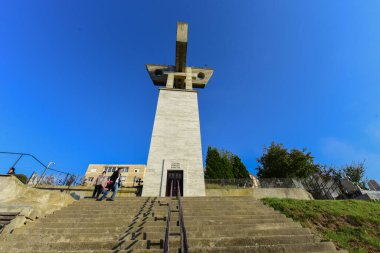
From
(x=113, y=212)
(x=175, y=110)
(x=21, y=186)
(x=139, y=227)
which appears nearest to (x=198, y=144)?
(x=175, y=110)

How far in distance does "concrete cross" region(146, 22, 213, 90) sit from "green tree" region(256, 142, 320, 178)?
11.7 m

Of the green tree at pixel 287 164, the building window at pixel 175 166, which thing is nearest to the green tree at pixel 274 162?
the green tree at pixel 287 164

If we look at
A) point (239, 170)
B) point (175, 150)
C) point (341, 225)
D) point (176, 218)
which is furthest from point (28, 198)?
point (239, 170)

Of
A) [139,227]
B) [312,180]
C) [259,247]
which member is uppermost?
[312,180]

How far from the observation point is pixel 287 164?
1980cm

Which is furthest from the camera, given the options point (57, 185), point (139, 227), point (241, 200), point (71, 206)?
point (57, 185)

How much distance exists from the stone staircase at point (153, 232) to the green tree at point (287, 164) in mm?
15065

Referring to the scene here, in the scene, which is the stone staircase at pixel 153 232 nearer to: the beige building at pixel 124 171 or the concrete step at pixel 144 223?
the concrete step at pixel 144 223

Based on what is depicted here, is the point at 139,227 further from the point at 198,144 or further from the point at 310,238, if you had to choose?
the point at 198,144

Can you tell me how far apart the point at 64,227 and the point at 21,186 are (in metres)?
2.72

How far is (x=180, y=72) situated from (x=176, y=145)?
10144mm

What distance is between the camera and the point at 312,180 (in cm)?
1622

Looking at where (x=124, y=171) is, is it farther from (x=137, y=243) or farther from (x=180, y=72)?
(x=137, y=243)

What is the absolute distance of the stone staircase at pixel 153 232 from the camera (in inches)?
160
